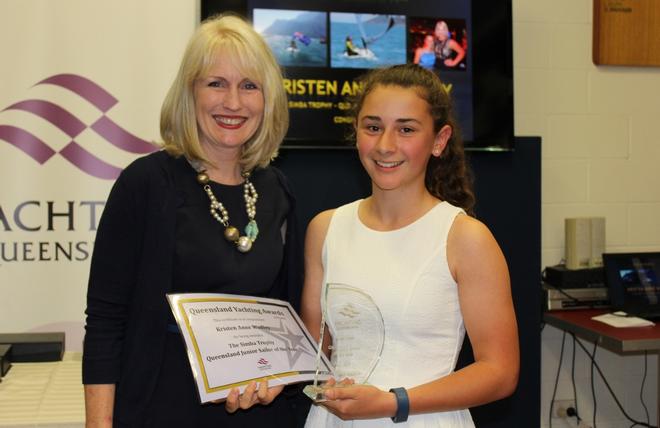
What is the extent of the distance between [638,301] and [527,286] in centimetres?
52

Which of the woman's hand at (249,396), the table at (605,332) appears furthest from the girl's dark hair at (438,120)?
the table at (605,332)

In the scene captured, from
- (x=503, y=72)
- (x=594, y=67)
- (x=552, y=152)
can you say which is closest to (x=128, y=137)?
(x=503, y=72)

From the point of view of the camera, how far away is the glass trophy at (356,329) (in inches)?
56.0

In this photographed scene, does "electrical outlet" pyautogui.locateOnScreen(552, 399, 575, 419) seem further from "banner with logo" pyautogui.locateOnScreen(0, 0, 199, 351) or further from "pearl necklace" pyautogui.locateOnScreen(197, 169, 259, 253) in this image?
"pearl necklace" pyautogui.locateOnScreen(197, 169, 259, 253)

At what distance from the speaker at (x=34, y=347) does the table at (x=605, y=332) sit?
2.10 meters

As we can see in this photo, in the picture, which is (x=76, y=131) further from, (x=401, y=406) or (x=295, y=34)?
(x=401, y=406)

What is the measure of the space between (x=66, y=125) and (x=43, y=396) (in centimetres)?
111

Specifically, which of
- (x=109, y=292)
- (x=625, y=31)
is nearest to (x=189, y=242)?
(x=109, y=292)

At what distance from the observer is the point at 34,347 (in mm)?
2529

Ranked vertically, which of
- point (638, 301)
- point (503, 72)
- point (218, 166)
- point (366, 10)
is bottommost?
point (638, 301)

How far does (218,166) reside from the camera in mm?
1666

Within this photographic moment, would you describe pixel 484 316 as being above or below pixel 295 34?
below

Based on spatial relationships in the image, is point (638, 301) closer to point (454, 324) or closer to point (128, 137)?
point (454, 324)

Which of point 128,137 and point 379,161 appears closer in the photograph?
point 379,161
